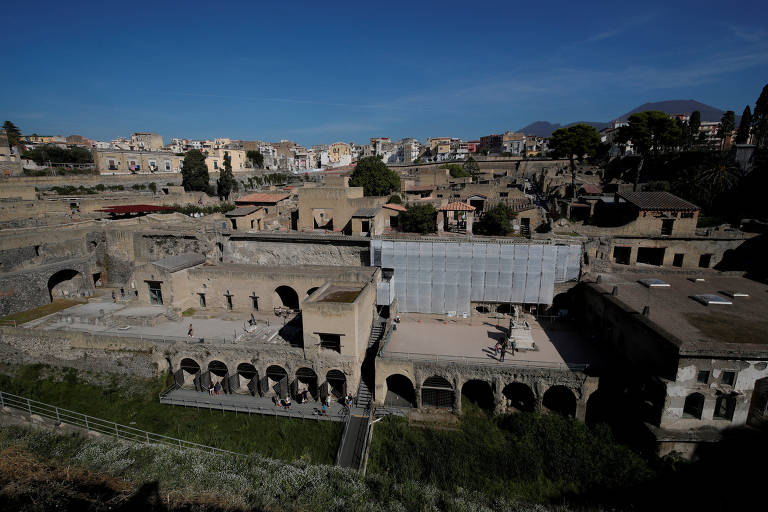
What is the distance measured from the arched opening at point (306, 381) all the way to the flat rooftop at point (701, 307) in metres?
15.4

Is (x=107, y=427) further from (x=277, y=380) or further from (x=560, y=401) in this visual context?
(x=560, y=401)

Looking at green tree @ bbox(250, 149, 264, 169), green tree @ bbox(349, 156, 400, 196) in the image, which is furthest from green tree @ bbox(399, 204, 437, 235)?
green tree @ bbox(250, 149, 264, 169)

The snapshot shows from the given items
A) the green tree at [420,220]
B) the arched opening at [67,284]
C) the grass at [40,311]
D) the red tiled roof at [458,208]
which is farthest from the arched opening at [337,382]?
the arched opening at [67,284]

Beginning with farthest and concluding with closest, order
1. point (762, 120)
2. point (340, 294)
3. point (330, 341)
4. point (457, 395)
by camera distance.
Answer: point (762, 120), point (340, 294), point (330, 341), point (457, 395)

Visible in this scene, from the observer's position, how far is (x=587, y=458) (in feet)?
49.1

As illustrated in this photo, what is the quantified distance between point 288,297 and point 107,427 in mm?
11096

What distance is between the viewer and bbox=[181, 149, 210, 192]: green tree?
49406 mm

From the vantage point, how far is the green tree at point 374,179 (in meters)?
43.5

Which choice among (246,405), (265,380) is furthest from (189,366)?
(265,380)

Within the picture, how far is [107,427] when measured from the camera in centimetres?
1742

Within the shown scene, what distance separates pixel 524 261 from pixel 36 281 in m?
31.6

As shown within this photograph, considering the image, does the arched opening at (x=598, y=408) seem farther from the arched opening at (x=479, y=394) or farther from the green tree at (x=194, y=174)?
the green tree at (x=194, y=174)

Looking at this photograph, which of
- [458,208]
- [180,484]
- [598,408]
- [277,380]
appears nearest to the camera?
[180,484]

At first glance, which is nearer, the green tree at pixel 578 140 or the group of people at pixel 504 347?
the group of people at pixel 504 347
